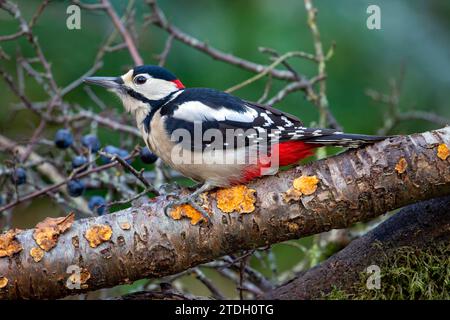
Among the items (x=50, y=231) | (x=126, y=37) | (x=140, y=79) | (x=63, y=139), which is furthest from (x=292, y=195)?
(x=126, y=37)

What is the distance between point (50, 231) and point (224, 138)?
65 cm

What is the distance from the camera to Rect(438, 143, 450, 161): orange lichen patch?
6.97ft

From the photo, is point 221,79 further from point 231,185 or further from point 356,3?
point 231,185

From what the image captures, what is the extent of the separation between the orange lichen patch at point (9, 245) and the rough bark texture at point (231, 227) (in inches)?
0.6

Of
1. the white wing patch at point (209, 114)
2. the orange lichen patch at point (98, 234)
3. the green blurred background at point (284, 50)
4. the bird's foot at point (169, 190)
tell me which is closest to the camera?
the orange lichen patch at point (98, 234)

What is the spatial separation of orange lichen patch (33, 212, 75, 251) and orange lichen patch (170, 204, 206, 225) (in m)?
0.33

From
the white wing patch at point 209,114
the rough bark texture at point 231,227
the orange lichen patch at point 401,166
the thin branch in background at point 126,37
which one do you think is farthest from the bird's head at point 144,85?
the orange lichen patch at point 401,166

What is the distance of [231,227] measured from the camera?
224 cm

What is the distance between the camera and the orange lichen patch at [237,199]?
2.25 m

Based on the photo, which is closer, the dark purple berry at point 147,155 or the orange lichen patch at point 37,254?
the orange lichen patch at point 37,254

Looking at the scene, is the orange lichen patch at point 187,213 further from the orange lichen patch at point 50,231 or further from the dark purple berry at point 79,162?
the dark purple berry at point 79,162

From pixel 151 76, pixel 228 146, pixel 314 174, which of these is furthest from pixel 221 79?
pixel 314 174

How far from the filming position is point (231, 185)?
93.8 inches
